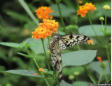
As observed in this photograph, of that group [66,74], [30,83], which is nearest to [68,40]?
[66,74]

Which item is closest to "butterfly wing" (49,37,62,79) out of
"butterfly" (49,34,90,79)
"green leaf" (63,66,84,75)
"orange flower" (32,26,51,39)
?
"butterfly" (49,34,90,79)

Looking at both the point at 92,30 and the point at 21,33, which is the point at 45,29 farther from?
the point at 21,33

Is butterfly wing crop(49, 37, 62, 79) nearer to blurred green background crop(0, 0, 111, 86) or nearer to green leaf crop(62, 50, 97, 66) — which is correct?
green leaf crop(62, 50, 97, 66)

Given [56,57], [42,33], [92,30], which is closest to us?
[56,57]

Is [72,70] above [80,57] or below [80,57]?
below

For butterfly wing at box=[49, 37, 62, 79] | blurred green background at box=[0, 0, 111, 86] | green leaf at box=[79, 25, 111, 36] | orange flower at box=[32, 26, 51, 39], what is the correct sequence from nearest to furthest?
butterfly wing at box=[49, 37, 62, 79], orange flower at box=[32, 26, 51, 39], green leaf at box=[79, 25, 111, 36], blurred green background at box=[0, 0, 111, 86]

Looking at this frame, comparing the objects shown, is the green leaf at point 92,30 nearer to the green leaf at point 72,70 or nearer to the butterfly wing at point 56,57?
the butterfly wing at point 56,57

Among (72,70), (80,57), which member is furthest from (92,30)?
(72,70)
